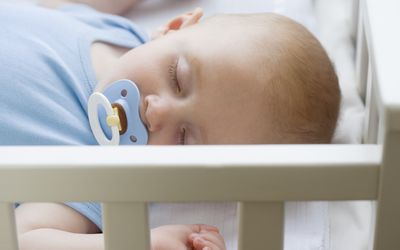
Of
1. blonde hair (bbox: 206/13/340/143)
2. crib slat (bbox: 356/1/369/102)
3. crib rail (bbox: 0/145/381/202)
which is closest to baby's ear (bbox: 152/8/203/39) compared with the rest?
blonde hair (bbox: 206/13/340/143)

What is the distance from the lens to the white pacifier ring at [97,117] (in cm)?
105

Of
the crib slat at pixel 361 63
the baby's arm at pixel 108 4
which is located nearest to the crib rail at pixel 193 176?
the crib slat at pixel 361 63

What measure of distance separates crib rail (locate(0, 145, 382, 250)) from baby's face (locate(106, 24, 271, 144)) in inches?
11.9

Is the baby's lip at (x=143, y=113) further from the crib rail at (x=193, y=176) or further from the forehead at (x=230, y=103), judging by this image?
the crib rail at (x=193, y=176)

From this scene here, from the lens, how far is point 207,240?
3.11ft

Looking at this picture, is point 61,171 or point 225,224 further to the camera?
point 225,224

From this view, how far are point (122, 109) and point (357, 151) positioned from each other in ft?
1.48

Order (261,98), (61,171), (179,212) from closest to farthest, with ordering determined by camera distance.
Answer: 1. (61,171)
2. (261,98)
3. (179,212)

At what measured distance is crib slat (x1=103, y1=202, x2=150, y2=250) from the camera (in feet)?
2.31

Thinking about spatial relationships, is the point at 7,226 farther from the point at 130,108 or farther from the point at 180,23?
the point at 180,23

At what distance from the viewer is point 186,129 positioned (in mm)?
1027

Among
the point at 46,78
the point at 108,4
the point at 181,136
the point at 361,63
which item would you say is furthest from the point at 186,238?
the point at 108,4

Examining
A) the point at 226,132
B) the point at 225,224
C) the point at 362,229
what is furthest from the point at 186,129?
the point at 362,229

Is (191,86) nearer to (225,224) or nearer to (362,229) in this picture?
(225,224)
